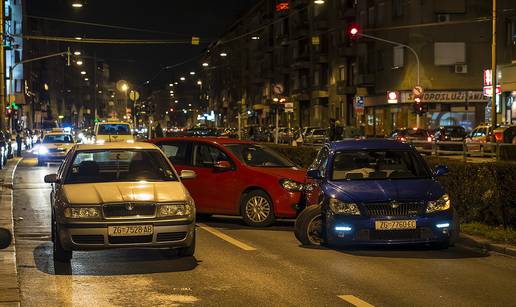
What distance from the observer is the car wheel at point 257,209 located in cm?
1452

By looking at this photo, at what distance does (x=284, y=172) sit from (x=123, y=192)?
4981 mm

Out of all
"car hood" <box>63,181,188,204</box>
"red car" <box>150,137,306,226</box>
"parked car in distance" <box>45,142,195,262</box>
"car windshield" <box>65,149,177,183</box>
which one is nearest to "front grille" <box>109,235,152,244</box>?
"parked car in distance" <box>45,142,195,262</box>

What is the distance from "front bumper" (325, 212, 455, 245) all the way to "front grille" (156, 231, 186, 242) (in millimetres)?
2187

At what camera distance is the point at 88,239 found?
9883 millimetres

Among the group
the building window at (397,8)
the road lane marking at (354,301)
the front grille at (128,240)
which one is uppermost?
the building window at (397,8)

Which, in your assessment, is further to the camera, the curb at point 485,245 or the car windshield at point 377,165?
the car windshield at point 377,165

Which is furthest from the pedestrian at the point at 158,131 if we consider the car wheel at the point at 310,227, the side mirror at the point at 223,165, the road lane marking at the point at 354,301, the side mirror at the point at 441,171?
the road lane marking at the point at 354,301

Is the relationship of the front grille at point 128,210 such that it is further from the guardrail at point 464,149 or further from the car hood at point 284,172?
the guardrail at point 464,149

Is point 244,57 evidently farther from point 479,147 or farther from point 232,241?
point 232,241

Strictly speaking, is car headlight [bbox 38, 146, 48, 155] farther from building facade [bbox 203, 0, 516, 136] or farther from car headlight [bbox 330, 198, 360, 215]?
car headlight [bbox 330, 198, 360, 215]

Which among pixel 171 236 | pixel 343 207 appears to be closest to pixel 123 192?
pixel 171 236

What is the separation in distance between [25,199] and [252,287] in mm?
12667

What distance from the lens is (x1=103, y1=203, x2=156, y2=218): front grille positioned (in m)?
9.92

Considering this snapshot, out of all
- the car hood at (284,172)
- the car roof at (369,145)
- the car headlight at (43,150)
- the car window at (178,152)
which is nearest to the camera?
the car roof at (369,145)
